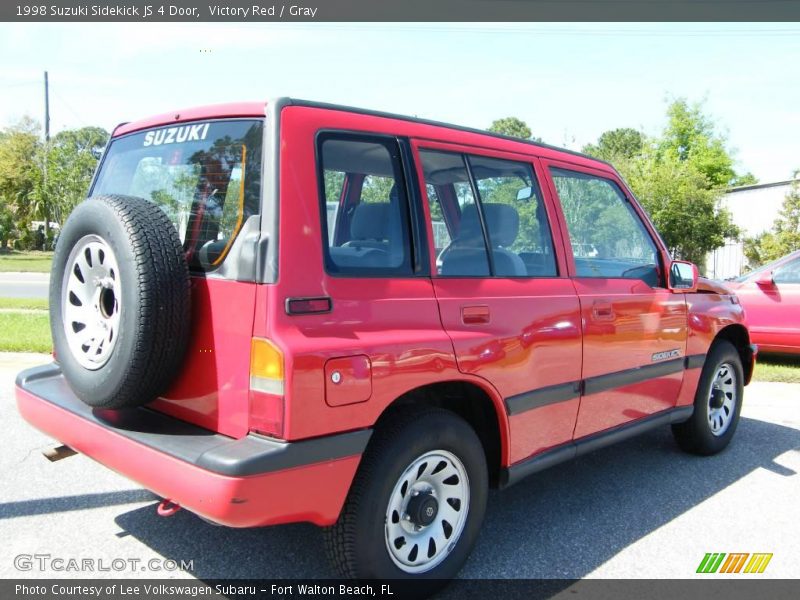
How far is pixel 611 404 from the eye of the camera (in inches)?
145

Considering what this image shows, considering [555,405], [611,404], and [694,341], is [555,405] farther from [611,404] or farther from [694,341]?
[694,341]

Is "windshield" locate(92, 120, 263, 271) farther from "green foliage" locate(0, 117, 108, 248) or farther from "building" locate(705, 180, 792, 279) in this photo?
"green foliage" locate(0, 117, 108, 248)

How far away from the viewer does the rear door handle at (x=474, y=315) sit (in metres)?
2.83

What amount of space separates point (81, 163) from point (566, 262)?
95.1 ft

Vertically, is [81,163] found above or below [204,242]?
above

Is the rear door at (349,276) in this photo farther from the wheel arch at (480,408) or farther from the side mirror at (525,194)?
the side mirror at (525,194)

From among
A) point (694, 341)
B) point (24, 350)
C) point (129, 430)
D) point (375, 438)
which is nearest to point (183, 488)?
point (129, 430)

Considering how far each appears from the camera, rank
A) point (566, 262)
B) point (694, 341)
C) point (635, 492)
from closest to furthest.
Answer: point (566, 262) → point (635, 492) → point (694, 341)

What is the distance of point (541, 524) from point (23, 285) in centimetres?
1868

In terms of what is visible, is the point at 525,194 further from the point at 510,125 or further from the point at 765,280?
the point at 510,125

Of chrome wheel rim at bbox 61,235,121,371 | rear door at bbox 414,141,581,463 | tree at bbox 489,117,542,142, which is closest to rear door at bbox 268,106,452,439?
rear door at bbox 414,141,581,463

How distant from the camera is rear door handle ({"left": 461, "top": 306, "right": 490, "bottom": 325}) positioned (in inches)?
111

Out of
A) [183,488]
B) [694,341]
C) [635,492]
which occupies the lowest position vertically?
[635,492]

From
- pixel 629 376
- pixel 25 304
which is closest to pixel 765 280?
pixel 629 376
